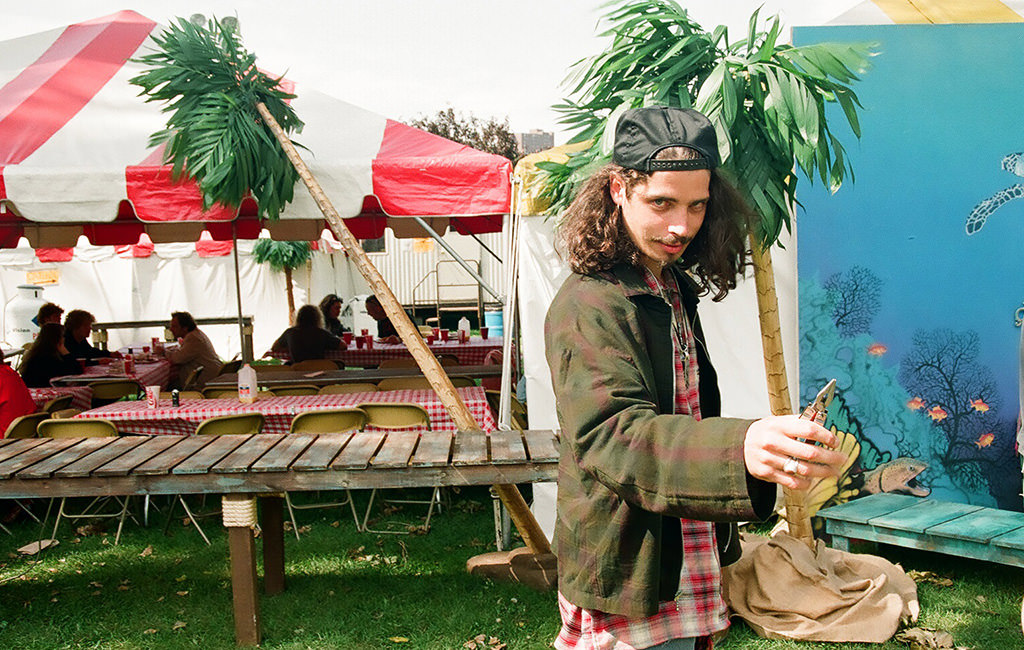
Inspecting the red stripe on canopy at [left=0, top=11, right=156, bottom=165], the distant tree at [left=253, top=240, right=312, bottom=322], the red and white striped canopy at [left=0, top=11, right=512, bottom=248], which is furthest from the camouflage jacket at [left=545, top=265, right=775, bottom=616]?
the distant tree at [left=253, top=240, right=312, bottom=322]

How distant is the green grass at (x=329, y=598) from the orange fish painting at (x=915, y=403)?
2.84 feet

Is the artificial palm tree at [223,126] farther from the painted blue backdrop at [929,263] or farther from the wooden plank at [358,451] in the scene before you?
the painted blue backdrop at [929,263]

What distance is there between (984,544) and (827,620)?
96cm

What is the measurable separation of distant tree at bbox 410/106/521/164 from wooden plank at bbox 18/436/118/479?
24.3 metres

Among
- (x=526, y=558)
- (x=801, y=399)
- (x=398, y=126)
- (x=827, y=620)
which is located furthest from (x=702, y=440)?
(x=398, y=126)

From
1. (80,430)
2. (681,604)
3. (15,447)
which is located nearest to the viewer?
(681,604)

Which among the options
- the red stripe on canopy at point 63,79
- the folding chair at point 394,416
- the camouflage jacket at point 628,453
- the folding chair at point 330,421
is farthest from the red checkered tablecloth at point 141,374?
the camouflage jacket at point 628,453

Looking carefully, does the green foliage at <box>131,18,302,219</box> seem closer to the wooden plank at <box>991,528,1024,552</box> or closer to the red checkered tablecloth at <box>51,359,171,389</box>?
the red checkered tablecloth at <box>51,359,171,389</box>

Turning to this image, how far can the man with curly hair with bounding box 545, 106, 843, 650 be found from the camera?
113cm

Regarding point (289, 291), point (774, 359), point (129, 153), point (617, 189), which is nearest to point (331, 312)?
point (289, 291)

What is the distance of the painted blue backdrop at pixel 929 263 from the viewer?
498cm

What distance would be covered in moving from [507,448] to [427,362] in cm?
76

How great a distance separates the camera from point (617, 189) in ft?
4.98

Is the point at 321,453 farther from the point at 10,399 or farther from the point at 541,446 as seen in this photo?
the point at 10,399
